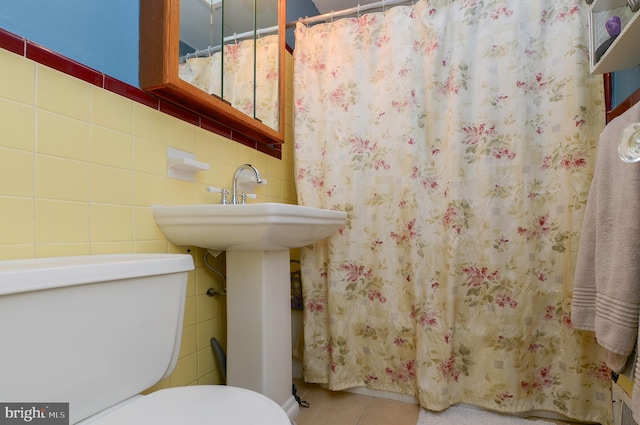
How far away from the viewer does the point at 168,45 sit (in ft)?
3.25

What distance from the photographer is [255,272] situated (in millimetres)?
1187

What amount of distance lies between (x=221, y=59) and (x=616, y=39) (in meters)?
1.27

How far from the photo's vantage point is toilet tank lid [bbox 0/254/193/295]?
Answer: 52 cm

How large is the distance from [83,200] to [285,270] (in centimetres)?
70

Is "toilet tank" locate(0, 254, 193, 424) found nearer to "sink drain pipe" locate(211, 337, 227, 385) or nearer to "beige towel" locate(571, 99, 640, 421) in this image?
"sink drain pipe" locate(211, 337, 227, 385)

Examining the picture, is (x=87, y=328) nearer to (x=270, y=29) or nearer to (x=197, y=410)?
(x=197, y=410)

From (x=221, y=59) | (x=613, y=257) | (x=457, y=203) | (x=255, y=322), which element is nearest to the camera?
(x=613, y=257)

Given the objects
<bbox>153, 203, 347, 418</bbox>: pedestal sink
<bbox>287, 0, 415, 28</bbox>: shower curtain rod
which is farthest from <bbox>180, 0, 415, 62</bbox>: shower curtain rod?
<bbox>153, 203, 347, 418</bbox>: pedestal sink

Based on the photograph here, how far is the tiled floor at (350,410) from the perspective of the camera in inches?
54.0

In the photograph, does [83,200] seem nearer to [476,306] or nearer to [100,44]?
[100,44]

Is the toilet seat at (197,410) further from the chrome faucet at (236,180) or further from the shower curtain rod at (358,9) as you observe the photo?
the shower curtain rod at (358,9)

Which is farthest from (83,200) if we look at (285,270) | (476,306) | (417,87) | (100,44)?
(476,306)

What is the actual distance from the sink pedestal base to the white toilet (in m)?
0.37

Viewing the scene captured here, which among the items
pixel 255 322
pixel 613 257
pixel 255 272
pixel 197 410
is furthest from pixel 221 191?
pixel 613 257
